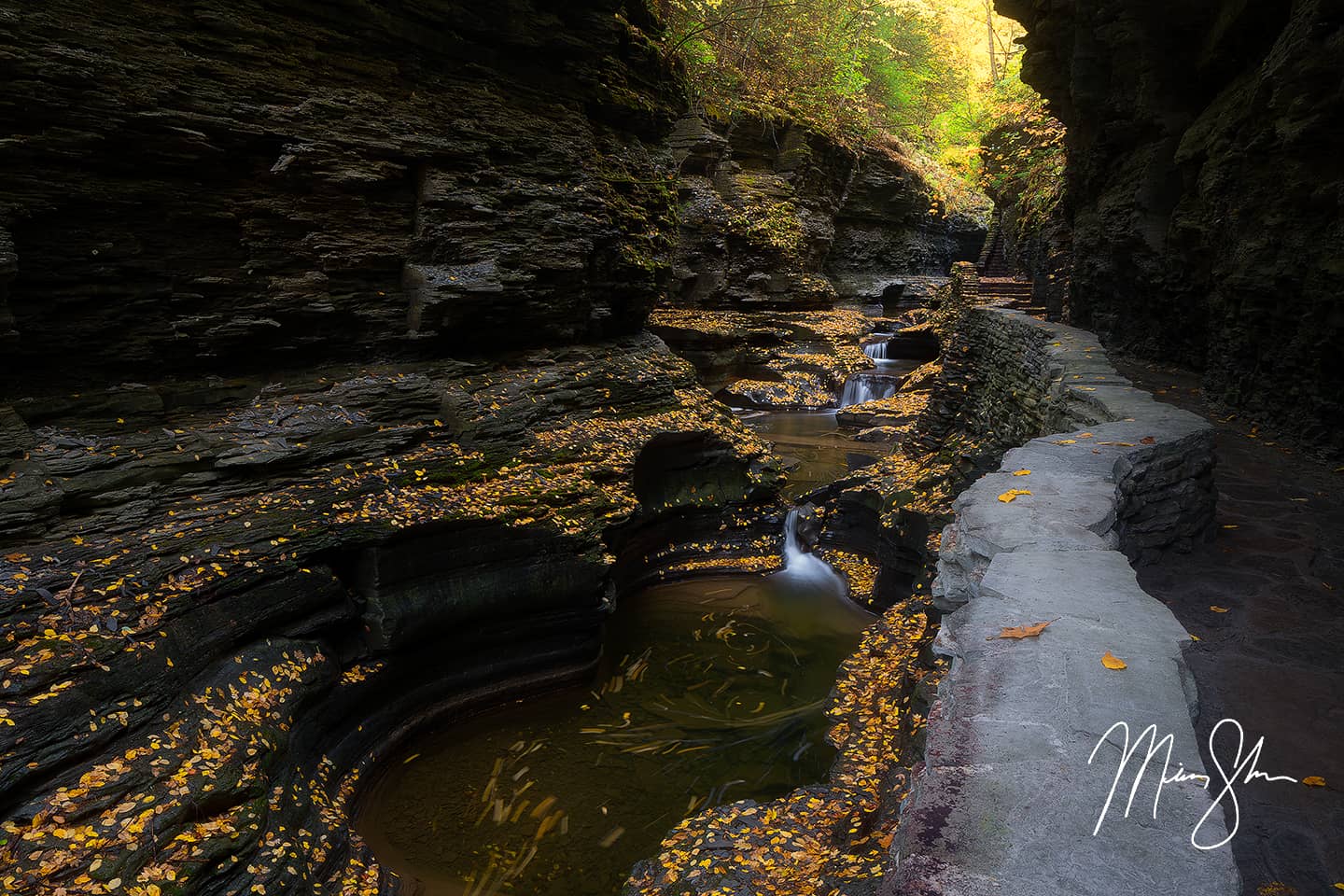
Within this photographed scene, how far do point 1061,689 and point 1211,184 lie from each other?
956cm

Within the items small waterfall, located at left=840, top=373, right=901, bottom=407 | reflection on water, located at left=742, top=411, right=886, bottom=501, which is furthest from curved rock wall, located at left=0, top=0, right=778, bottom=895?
small waterfall, located at left=840, top=373, right=901, bottom=407

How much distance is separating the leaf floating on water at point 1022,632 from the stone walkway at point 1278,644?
80 cm

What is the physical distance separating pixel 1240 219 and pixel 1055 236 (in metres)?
11.1

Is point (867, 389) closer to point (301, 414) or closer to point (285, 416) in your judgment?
point (301, 414)

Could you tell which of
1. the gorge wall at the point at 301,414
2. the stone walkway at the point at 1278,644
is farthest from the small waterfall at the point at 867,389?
the stone walkway at the point at 1278,644

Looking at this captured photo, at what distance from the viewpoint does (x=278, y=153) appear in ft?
27.2

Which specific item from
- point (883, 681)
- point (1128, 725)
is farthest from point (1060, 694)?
point (883, 681)

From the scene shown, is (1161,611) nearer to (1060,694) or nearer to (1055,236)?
(1060,694)

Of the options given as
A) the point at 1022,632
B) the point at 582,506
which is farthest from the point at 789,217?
the point at 1022,632

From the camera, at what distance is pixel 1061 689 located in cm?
248

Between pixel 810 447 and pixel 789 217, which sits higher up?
pixel 789 217

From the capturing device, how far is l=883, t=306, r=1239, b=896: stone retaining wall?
1850 mm

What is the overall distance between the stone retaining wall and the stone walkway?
434 millimetres

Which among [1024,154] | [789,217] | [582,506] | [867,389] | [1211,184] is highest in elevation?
[1024,154]
